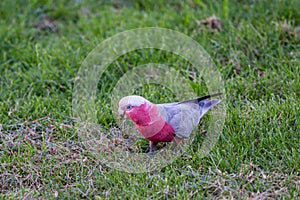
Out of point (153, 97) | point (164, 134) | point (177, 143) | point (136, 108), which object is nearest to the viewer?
point (136, 108)

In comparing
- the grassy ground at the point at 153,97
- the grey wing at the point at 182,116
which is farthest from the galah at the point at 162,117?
the grassy ground at the point at 153,97

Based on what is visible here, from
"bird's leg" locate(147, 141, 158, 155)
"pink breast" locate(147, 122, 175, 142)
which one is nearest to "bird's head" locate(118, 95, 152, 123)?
"pink breast" locate(147, 122, 175, 142)

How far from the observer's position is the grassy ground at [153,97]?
3.11 metres

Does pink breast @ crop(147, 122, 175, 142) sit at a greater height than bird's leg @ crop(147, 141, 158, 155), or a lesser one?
greater

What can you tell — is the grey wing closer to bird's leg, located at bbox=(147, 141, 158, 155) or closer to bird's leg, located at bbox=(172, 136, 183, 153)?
bird's leg, located at bbox=(172, 136, 183, 153)

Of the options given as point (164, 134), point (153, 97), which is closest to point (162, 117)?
point (164, 134)

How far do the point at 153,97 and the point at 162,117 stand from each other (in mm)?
719

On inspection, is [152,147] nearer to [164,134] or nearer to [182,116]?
[164,134]

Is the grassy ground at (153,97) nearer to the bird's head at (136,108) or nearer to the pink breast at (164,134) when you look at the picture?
the pink breast at (164,134)

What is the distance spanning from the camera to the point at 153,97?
404 cm

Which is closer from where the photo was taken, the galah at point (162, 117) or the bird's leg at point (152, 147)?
the galah at point (162, 117)

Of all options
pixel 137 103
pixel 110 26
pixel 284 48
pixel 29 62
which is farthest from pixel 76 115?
pixel 284 48

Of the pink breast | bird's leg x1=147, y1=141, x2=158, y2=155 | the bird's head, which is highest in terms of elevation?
the bird's head

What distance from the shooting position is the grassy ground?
3111 millimetres
